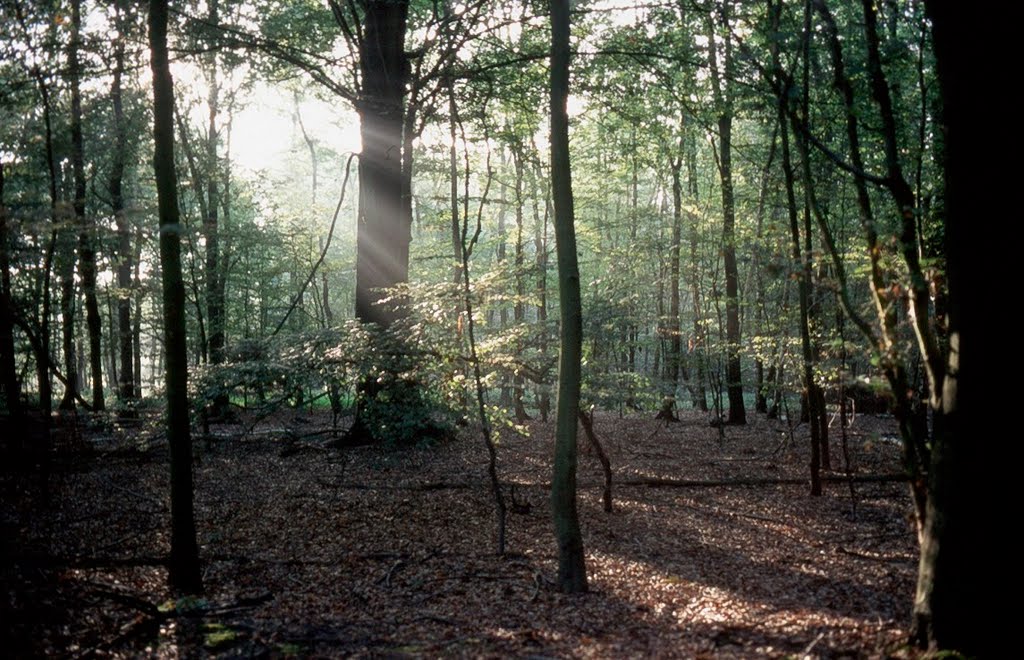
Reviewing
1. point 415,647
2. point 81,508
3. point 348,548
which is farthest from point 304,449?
point 415,647

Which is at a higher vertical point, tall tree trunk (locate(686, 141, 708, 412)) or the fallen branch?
tall tree trunk (locate(686, 141, 708, 412))

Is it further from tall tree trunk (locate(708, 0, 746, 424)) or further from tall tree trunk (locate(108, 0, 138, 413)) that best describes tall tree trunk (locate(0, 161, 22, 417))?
tall tree trunk (locate(708, 0, 746, 424))

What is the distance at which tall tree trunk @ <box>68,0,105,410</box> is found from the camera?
812 centimetres

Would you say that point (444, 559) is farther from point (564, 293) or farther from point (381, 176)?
point (381, 176)

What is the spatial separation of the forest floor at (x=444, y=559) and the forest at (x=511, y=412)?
5 centimetres

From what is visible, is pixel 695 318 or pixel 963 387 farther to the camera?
pixel 695 318

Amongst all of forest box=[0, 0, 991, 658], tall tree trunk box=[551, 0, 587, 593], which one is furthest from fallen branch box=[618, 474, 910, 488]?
tall tree trunk box=[551, 0, 587, 593]

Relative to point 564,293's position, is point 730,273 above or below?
above

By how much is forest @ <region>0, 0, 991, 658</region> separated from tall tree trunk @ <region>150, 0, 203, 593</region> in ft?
0.11

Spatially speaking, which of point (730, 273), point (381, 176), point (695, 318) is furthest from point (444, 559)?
point (695, 318)

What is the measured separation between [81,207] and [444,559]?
10.7 m

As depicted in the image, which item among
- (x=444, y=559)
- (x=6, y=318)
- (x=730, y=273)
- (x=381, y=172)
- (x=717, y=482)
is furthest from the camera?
(x=730, y=273)

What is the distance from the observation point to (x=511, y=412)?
10.9 m

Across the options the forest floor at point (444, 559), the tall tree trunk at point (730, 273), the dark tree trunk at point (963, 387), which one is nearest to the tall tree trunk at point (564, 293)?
the forest floor at point (444, 559)
